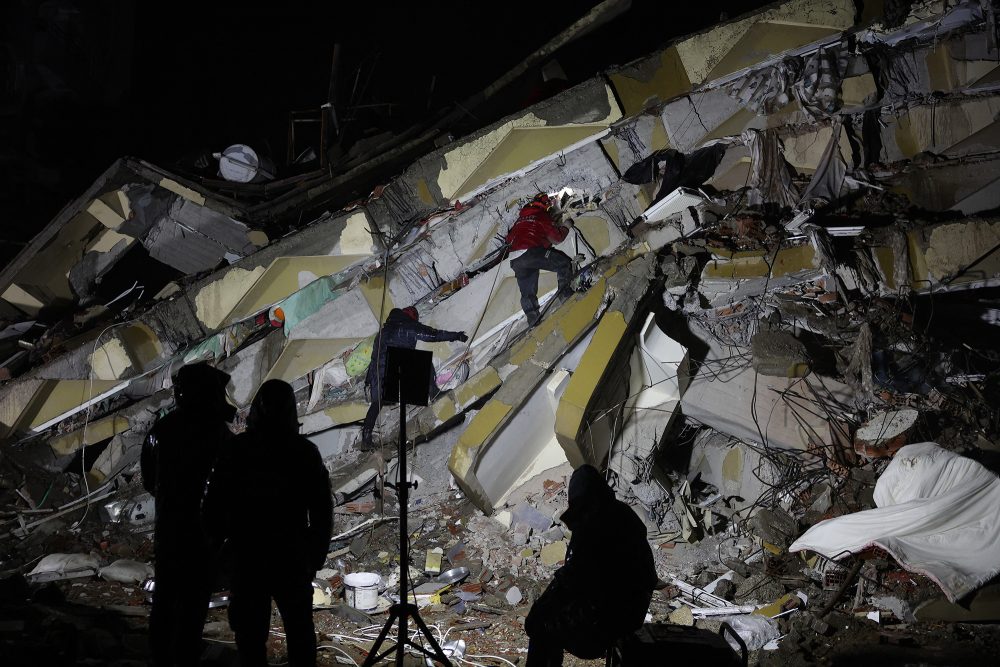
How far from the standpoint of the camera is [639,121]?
8.15m

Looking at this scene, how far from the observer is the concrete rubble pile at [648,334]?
608 cm

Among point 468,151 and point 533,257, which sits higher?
point 468,151

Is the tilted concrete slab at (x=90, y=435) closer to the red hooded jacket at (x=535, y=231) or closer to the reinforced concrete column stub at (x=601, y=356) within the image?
the red hooded jacket at (x=535, y=231)

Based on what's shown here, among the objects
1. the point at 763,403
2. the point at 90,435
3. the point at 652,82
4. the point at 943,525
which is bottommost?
the point at 943,525

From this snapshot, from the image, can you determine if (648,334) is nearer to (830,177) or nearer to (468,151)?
(830,177)

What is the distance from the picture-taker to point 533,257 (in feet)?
26.0

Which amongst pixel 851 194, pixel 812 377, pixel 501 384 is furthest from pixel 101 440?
pixel 851 194

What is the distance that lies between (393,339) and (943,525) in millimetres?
5840

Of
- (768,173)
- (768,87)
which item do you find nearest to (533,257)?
(768,173)

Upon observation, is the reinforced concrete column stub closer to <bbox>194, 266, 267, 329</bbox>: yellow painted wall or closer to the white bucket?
the white bucket

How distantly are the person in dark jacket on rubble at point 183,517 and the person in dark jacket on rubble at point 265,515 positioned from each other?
0.92 feet

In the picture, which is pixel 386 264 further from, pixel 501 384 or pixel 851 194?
pixel 851 194

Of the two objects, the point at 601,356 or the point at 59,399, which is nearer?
the point at 601,356

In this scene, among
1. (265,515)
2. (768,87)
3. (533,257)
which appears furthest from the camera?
(533,257)
